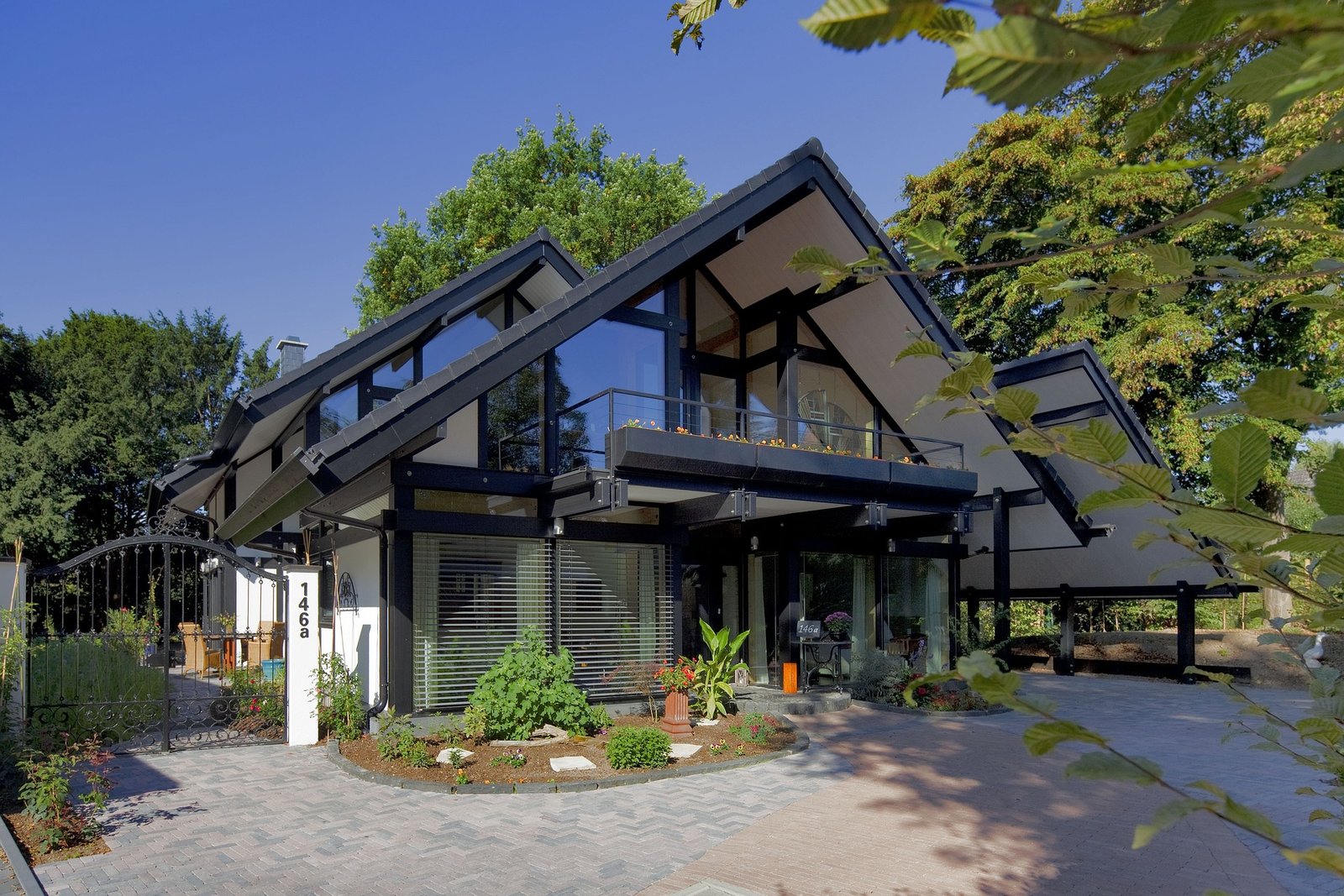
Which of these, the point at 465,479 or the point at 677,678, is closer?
the point at 677,678

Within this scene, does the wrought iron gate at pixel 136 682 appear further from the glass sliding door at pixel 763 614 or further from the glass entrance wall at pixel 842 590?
the glass entrance wall at pixel 842 590

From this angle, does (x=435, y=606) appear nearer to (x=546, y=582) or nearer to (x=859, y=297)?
(x=546, y=582)

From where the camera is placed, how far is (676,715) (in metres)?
11.5

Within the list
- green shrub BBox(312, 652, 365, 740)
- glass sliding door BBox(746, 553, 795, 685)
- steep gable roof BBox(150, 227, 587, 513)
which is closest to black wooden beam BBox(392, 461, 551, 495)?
steep gable roof BBox(150, 227, 587, 513)

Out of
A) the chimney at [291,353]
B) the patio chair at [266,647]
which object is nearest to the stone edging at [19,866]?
the patio chair at [266,647]

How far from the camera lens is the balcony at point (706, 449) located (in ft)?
37.8

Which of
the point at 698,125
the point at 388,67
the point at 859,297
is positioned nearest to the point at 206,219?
the point at 388,67

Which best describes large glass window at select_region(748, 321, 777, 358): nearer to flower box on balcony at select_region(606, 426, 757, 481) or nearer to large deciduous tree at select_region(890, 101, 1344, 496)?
flower box on balcony at select_region(606, 426, 757, 481)

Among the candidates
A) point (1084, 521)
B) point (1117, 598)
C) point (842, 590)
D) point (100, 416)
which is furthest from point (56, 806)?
point (100, 416)

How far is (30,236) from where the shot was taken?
76.8ft

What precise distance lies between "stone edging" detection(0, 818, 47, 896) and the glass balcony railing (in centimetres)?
668

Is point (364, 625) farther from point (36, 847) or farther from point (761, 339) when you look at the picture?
point (761, 339)

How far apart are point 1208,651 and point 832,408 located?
1129 cm

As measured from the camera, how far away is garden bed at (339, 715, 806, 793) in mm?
9031
